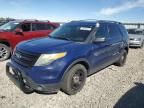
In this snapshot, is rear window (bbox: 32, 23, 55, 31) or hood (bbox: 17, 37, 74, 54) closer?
hood (bbox: 17, 37, 74, 54)

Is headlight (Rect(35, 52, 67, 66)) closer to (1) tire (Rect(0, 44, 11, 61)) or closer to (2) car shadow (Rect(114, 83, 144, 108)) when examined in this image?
(2) car shadow (Rect(114, 83, 144, 108))

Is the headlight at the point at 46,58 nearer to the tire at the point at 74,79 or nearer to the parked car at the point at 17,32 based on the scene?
the tire at the point at 74,79

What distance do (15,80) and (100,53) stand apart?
7.96 ft

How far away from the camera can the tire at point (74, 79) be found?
3.99m

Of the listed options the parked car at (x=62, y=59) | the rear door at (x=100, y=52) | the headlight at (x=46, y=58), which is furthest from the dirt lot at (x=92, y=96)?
the headlight at (x=46, y=58)

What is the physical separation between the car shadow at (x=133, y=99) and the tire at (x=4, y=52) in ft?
16.5

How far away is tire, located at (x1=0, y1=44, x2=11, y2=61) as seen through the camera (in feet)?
23.2

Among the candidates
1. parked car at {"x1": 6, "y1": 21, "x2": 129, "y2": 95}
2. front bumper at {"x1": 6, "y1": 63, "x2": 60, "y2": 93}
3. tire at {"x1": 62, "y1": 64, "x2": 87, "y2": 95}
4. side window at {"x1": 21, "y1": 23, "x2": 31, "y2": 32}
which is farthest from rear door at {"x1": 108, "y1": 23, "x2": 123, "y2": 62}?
side window at {"x1": 21, "y1": 23, "x2": 31, "y2": 32}

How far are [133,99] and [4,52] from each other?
17.6 feet

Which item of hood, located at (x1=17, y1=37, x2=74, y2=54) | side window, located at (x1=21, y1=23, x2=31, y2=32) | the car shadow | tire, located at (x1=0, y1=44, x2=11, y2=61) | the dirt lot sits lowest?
the car shadow

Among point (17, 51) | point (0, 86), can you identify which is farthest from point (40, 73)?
point (0, 86)

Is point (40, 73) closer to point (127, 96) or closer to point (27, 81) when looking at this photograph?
point (27, 81)

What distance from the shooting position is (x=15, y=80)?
159 inches

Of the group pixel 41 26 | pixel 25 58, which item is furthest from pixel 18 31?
pixel 25 58
